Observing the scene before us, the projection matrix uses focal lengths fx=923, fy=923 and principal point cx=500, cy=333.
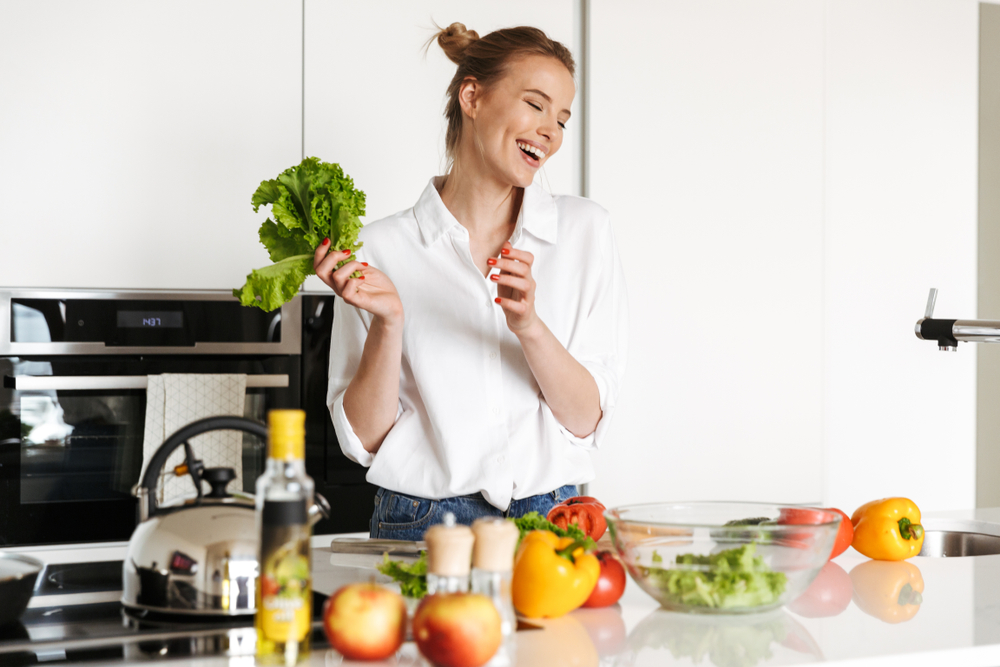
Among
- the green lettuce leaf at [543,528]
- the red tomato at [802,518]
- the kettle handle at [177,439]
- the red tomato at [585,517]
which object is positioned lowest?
the red tomato at [585,517]

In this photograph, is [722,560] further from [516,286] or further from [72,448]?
[72,448]

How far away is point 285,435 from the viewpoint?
79 cm

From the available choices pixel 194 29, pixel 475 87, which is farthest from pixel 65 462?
pixel 475 87

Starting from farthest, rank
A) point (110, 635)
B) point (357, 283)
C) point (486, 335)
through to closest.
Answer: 1. point (486, 335)
2. point (357, 283)
3. point (110, 635)

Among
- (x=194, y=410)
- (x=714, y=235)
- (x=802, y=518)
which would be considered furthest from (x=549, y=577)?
(x=714, y=235)

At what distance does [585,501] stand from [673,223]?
1.43 meters

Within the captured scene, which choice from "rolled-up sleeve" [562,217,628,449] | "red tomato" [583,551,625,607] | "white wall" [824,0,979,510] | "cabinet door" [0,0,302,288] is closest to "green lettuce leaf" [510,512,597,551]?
"red tomato" [583,551,625,607]

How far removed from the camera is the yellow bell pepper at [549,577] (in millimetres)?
955

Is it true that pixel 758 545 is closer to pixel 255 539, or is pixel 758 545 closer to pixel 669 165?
pixel 255 539

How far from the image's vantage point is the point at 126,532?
221 cm

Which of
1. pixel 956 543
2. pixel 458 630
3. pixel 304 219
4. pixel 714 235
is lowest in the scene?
pixel 956 543

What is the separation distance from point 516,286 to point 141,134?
1.33 metres

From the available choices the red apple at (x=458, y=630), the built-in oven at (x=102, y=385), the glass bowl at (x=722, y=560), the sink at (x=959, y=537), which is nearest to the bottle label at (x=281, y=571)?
the red apple at (x=458, y=630)

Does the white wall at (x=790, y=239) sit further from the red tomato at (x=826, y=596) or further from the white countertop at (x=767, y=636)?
the white countertop at (x=767, y=636)
